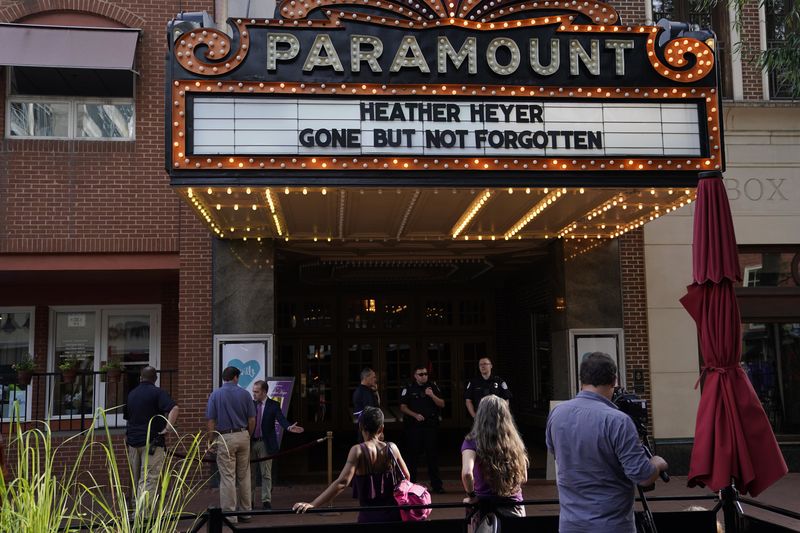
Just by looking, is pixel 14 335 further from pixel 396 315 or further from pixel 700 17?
pixel 700 17

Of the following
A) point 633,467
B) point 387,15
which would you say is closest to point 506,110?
point 387,15

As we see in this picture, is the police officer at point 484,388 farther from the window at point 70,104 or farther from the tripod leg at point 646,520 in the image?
the window at point 70,104

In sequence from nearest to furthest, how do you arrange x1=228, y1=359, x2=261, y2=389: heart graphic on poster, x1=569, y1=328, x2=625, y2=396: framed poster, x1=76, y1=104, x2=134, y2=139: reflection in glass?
1. x1=228, y1=359, x2=261, y2=389: heart graphic on poster
2. x1=76, y1=104, x2=134, y2=139: reflection in glass
3. x1=569, y1=328, x2=625, y2=396: framed poster

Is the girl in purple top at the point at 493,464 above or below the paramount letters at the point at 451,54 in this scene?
below

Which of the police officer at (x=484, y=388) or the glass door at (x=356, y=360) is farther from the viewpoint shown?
the glass door at (x=356, y=360)

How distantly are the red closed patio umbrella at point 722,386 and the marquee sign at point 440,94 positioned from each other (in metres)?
3.30

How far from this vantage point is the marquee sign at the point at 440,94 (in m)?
9.02

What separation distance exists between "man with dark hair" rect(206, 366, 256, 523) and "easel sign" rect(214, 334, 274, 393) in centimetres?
261

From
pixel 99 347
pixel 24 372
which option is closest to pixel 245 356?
pixel 99 347

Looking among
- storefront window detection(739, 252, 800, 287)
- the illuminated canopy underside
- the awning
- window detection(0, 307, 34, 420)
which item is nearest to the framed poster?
the illuminated canopy underside

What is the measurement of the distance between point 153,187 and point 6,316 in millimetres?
4013

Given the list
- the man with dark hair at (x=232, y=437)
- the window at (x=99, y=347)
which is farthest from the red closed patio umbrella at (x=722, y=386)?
the window at (x=99, y=347)

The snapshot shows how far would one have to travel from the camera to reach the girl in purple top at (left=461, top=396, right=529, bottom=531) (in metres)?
5.45

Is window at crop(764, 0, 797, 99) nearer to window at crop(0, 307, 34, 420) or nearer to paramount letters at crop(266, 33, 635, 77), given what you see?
paramount letters at crop(266, 33, 635, 77)
